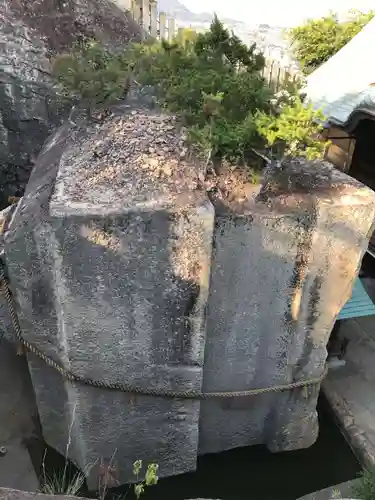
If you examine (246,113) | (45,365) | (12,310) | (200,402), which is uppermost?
(246,113)

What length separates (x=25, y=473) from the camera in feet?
15.0

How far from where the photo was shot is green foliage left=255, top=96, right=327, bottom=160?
3.78 m

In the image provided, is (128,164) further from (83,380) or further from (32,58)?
(32,58)

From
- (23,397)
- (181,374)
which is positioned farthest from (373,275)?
(23,397)

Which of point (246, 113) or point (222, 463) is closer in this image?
point (246, 113)

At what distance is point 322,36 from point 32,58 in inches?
274

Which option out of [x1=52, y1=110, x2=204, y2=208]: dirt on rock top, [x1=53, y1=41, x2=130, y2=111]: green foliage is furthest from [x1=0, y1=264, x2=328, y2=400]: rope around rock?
[x1=53, y1=41, x2=130, y2=111]: green foliage

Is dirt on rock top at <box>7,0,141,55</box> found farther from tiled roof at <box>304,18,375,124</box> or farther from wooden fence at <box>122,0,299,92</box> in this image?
tiled roof at <box>304,18,375,124</box>

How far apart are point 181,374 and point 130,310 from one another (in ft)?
2.44

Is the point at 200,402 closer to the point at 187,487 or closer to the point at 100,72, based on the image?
the point at 187,487

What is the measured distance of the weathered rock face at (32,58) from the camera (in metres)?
6.85

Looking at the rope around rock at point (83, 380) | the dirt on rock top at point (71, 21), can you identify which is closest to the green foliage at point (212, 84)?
the rope around rock at point (83, 380)

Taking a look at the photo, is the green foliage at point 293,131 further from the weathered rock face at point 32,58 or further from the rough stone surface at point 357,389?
the weathered rock face at point 32,58

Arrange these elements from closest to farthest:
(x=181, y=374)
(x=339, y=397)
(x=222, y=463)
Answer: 1. (x=181, y=374)
2. (x=222, y=463)
3. (x=339, y=397)
